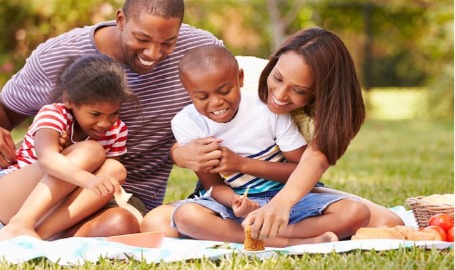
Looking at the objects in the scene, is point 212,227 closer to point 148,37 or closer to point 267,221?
point 267,221

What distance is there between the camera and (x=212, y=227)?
3840mm

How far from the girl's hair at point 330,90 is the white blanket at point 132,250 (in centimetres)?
52

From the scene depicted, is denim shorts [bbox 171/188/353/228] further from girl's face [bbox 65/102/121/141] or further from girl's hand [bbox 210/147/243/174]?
girl's face [bbox 65/102/121/141]

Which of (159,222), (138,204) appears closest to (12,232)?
(159,222)

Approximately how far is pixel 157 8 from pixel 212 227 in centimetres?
106

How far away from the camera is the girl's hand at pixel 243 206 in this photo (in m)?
3.62

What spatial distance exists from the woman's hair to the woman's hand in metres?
0.62

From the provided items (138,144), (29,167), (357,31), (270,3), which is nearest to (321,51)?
(138,144)

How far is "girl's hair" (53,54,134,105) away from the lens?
3947 mm

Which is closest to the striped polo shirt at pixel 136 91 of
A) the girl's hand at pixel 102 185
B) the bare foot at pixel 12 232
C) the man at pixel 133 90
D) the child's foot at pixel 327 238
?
the man at pixel 133 90

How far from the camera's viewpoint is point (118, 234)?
13.0 feet

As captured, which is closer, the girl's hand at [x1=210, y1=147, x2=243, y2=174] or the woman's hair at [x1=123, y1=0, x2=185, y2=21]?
the girl's hand at [x1=210, y1=147, x2=243, y2=174]

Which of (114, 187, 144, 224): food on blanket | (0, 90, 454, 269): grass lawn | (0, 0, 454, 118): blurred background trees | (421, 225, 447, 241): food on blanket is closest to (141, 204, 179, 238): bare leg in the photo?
(114, 187, 144, 224): food on blanket

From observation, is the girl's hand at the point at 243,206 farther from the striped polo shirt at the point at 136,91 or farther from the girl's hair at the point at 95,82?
the striped polo shirt at the point at 136,91
